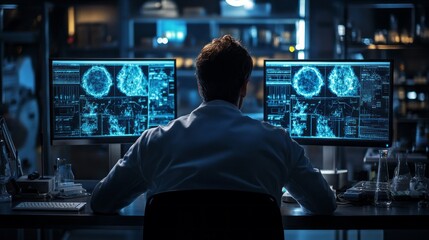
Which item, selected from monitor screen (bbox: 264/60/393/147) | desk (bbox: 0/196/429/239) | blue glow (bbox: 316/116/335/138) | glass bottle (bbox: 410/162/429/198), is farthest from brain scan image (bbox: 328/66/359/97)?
desk (bbox: 0/196/429/239)

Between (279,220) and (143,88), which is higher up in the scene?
(143,88)

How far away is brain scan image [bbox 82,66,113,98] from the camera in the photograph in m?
2.89

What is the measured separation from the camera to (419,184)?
2652 mm

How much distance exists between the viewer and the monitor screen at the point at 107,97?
2885mm

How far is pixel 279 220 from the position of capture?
68.6 inches

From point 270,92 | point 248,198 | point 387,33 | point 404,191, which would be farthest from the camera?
point 387,33

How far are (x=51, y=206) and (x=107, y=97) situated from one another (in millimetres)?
624

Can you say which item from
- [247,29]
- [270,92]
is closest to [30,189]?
[270,92]

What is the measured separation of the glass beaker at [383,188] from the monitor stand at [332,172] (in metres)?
0.25

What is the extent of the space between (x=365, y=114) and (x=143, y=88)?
0.95 metres

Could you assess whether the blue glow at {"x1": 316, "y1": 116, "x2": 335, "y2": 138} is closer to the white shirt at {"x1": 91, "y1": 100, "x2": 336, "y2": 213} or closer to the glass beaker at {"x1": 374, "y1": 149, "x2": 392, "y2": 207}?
the glass beaker at {"x1": 374, "y1": 149, "x2": 392, "y2": 207}

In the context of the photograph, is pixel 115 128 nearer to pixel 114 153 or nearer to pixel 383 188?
pixel 114 153

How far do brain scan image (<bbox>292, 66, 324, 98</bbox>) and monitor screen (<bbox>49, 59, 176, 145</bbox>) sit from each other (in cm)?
53

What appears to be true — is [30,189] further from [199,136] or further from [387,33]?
[387,33]
